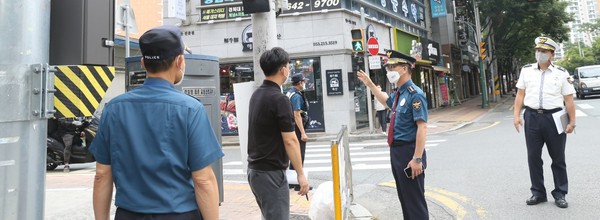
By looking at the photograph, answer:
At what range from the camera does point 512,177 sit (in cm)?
638

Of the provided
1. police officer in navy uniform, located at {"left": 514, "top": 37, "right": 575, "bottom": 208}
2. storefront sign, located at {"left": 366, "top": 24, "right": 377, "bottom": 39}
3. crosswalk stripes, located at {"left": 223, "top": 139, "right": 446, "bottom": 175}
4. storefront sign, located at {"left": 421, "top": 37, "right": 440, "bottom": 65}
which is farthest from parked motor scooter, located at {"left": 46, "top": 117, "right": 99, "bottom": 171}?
storefront sign, located at {"left": 421, "top": 37, "right": 440, "bottom": 65}

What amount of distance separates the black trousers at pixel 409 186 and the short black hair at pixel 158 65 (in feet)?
7.75

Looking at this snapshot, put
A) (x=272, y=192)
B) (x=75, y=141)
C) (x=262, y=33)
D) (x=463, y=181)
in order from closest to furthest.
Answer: (x=272, y=192)
(x=262, y=33)
(x=463, y=181)
(x=75, y=141)

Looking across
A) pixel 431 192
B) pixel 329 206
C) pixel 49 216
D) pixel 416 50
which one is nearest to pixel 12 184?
pixel 329 206

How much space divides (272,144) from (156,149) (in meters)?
1.26

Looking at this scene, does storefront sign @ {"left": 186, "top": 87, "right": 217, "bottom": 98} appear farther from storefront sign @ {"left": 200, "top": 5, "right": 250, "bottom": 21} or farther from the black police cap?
storefront sign @ {"left": 200, "top": 5, "right": 250, "bottom": 21}

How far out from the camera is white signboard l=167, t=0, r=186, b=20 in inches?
581

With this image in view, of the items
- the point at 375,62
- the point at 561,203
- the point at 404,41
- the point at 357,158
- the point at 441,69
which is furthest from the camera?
the point at 441,69

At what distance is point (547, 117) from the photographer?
479 cm

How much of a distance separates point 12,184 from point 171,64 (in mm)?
957

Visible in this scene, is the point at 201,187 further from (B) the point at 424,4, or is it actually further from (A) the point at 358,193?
(B) the point at 424,4

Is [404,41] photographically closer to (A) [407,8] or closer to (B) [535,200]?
(A) [407,8]

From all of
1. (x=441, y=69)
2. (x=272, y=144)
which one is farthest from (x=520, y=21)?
(x=272, y=144)

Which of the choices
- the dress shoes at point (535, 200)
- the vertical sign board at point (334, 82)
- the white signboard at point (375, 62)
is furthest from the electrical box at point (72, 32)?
the vertical sign board at point (334, 82)
